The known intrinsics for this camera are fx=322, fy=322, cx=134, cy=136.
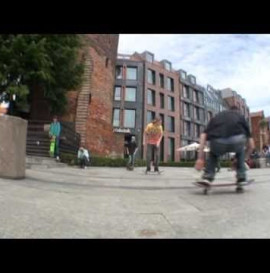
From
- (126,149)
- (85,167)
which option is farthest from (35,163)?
(126,149)

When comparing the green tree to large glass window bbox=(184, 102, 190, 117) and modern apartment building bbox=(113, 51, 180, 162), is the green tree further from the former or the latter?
large glass window bbox=(184, 102, 190, 117)

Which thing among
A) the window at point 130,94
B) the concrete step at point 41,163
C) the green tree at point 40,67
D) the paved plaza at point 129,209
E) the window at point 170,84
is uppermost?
the green tree at point 40,67

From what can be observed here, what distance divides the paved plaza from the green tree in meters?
7.09

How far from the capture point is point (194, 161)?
5.00ft

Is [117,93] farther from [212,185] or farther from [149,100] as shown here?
[212,185]

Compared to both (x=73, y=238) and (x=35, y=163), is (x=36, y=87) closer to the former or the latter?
(x=35, y=163)

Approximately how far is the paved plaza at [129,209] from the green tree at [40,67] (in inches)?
279

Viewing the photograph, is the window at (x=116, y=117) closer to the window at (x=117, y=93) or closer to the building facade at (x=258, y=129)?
the window at (x=117, y=93)

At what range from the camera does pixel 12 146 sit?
3242 millimetres

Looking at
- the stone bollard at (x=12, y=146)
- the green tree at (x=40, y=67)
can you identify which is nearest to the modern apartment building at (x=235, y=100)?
the stone bollard at (x=12, y=146)

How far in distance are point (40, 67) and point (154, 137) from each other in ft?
27.9

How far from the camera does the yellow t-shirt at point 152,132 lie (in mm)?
1771

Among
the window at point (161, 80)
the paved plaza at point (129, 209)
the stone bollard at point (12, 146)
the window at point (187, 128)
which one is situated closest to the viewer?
the paved plaza at point (129, 209)
